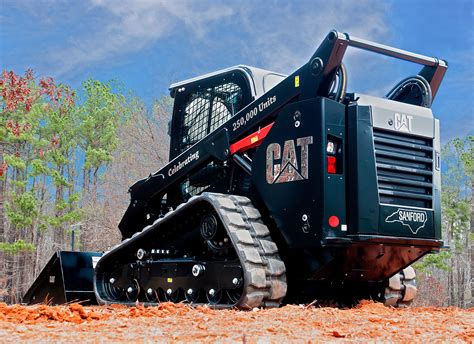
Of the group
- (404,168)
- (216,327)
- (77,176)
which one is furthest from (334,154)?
(77,176)

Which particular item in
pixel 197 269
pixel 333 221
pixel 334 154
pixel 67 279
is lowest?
pixel 67 279

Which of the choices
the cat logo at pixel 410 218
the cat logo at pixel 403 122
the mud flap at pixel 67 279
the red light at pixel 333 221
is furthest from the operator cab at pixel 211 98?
the cat logo at pixel 410 218

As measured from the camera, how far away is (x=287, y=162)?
7.88 metres

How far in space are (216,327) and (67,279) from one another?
6.78 metres

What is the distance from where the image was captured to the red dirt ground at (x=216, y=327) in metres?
4.49

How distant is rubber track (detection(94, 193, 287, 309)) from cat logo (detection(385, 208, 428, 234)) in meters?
1.30

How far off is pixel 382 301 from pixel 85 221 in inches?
831

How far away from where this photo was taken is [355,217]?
7.45m

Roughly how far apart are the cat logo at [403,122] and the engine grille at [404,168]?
0.08m

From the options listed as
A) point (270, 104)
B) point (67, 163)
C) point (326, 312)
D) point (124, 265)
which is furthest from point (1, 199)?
point (326, 312)

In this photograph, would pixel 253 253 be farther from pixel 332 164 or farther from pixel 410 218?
pixel 410 218

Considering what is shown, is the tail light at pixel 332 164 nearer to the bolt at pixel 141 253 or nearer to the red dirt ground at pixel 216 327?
the red dirt ground at pixel 216 327

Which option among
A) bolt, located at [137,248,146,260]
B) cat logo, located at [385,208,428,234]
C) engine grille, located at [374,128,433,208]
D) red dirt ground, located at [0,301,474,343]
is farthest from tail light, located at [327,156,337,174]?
bolt, located at [137,248,146,260]

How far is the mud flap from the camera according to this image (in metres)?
11.3
